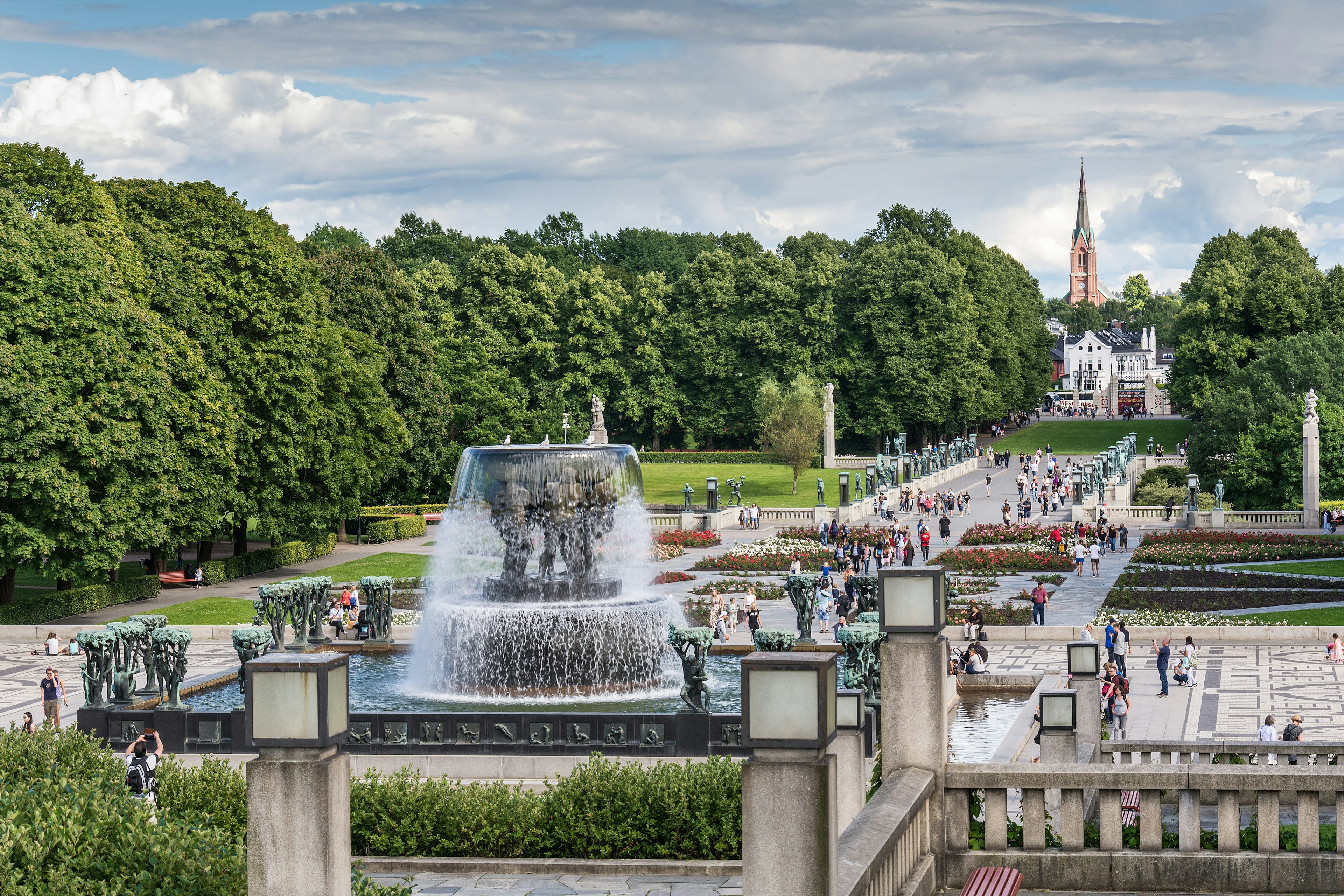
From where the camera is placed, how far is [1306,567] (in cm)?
4612

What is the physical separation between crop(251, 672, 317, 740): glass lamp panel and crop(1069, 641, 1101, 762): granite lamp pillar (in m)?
13.0

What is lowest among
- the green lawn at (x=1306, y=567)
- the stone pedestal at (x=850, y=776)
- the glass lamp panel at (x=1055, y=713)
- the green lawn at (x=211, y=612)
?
the green lawn at (x=1306, y=567)

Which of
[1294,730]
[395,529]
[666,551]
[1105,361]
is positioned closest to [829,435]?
[395,529]

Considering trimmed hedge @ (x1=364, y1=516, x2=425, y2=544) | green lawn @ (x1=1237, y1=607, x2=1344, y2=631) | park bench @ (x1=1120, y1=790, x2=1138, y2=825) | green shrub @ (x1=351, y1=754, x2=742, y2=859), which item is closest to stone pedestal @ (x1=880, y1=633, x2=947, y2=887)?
green shrub @ (x1=351, y1=754, x2=742, y2=859)

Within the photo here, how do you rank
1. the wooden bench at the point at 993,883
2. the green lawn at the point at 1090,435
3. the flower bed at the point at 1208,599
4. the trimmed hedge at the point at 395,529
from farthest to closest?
the green lawn at the point at 1090,435 → the trimmed hedge at the point at 395,529 → the flower bed at the point at 1208,599 → the wooden bench at the point at 993,883

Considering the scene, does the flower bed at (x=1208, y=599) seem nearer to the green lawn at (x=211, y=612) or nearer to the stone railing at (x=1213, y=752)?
the stone railing at (x=1213, y=752)

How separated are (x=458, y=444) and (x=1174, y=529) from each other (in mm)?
33813

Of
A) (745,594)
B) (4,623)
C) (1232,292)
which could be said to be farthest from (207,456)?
(1232,292)

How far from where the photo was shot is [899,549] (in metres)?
50.0

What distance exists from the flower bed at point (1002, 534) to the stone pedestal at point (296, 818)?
4720 cm

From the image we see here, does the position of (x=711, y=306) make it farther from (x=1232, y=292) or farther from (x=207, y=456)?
(x=207, y=456)

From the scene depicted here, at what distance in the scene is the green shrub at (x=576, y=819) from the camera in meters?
15.7

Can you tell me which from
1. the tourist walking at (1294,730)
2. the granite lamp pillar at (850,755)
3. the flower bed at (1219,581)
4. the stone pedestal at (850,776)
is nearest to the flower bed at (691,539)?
the flower bed at (1219,581)

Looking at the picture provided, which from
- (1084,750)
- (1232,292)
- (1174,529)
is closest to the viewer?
(1084,750)
